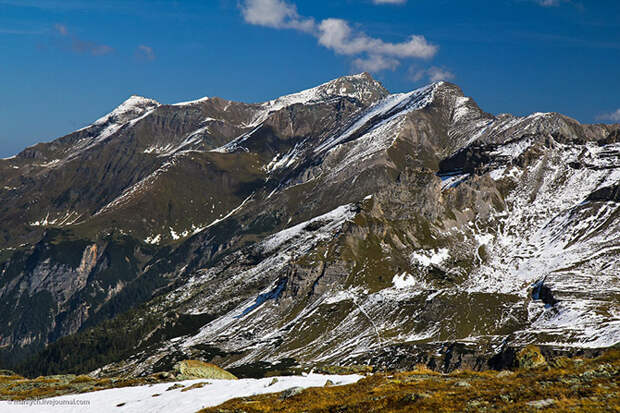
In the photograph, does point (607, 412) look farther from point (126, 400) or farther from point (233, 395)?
point (126, 400)

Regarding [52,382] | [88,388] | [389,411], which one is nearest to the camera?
[389,411]

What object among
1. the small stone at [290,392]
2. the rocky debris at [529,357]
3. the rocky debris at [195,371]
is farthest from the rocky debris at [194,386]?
the rocky debris at [529,357]

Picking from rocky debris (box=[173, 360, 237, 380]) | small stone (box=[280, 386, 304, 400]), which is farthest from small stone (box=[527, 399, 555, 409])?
rocky debris (box=[173, 360, 237, 380])

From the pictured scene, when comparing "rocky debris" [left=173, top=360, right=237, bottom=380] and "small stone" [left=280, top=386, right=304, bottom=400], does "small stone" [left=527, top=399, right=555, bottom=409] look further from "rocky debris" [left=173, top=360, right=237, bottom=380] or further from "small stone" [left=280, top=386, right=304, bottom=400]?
"rocky debris" [left=173, top=360, right=237, bottom=380]

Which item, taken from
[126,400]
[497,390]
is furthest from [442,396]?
[126,400]

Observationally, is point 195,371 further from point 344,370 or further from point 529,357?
point 529,357

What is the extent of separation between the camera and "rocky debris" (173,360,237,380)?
7743cm

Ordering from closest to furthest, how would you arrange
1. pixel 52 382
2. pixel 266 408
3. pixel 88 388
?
pixel 266 408, pixel 88 388, pixel 52 382

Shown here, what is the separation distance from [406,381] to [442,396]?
1232 cm

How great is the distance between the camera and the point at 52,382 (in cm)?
8550

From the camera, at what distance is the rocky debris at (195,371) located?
77.4m

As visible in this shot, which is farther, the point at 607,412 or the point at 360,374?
the point at 360,374

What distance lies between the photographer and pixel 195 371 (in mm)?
78938

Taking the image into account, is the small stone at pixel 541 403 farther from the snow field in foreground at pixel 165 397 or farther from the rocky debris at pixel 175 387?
the rocky debris at pixel 175 387
